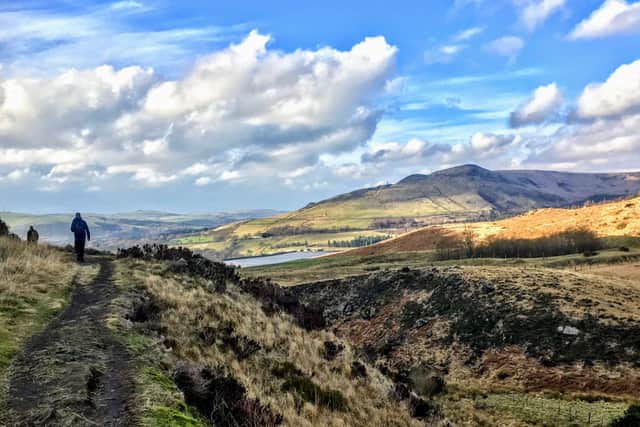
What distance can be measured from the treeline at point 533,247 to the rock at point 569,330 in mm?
59316

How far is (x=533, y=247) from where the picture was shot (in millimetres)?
98000

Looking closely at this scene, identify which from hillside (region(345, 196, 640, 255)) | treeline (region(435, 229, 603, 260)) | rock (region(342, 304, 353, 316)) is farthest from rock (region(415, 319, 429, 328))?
hillside (region(345, 196, 640, 255))

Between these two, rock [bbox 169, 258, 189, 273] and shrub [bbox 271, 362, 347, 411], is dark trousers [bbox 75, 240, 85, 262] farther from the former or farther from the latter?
Result: shrub [bbox 271, 362, 347, 411]

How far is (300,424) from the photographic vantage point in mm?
10789

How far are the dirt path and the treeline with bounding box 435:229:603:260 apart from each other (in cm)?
9368

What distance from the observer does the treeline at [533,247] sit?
93.0 metres

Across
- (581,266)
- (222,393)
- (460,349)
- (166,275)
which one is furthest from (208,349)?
(581,266)

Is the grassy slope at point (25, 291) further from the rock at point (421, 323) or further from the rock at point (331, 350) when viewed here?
the rock at point (421, 323)

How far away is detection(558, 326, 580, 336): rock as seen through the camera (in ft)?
115

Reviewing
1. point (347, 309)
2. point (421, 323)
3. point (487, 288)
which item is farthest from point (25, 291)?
point (347, 309)

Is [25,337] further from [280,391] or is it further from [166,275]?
[166,275]

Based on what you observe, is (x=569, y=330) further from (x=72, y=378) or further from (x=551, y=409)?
(x=72, y=378)

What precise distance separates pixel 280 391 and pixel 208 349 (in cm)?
264

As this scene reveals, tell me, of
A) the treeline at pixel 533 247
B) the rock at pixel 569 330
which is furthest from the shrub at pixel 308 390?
the treeline at pixel 533 247
